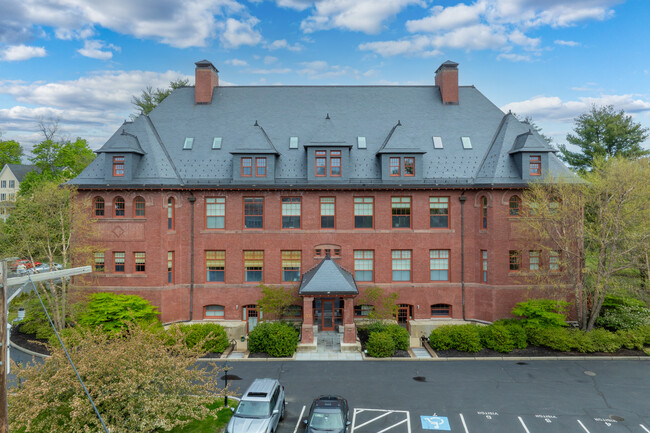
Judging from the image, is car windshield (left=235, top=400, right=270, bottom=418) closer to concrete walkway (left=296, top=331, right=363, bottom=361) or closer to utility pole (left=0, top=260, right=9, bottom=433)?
utility pole (left=0, top=260, right=9, bottom=433)

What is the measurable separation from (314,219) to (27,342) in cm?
2013

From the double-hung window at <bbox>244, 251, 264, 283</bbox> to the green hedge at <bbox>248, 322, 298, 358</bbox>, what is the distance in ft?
16.0

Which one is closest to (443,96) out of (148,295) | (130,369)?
(148,295)

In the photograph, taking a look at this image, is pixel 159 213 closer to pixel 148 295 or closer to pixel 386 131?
pixel 148 295

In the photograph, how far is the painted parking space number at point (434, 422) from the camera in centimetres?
1491

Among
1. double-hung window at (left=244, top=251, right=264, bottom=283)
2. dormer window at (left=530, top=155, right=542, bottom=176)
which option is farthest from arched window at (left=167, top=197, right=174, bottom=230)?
dormer window at (left=530, top=155, right=542, bottom=176)

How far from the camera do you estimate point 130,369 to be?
12.1 m

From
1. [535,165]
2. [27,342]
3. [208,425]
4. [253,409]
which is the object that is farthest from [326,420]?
[535,165]

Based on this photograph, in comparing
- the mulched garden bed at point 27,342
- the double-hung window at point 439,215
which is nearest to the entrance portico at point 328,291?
the double-hung window at point 439,215

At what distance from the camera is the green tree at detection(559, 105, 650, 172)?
43531 mm

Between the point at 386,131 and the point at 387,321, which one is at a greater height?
the point at 386,131

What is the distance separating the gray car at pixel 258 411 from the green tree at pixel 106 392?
1.82m

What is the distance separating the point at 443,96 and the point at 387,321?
1868 cm

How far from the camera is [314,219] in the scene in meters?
27.6
